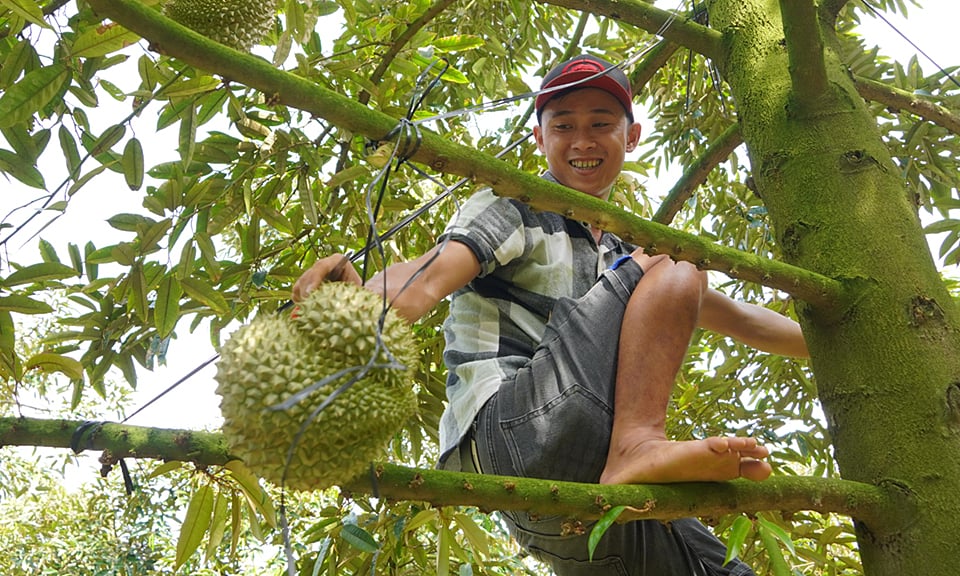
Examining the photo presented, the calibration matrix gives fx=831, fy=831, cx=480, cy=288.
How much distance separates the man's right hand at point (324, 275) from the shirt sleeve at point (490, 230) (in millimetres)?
296

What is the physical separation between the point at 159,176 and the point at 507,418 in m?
0.99

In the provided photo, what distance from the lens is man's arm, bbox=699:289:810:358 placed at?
2141mm

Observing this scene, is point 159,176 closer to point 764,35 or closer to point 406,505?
point 406,505

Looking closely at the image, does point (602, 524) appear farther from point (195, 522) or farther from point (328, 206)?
point (328, 206)

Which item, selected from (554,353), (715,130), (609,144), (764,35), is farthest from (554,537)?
(715,130)

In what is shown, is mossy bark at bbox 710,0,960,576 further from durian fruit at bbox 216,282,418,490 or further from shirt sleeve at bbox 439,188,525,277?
durian fruit at bbox 216,282,418,490

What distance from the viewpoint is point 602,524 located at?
110 cm

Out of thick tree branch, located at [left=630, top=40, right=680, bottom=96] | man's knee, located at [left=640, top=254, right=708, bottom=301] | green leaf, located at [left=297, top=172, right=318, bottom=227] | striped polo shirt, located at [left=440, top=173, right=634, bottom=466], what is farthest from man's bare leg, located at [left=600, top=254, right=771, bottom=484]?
thick tree branch, located at [left=630, top=40, right=680, bottom=96]

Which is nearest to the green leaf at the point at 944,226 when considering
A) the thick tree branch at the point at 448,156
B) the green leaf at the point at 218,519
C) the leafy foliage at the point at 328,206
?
the leafy foliage at the point at 328,206

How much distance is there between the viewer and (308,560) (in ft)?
7.65

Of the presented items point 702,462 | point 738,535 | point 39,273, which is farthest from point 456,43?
point 738,535

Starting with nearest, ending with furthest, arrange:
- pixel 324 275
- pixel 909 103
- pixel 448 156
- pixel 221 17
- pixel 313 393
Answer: pixel 313 393 < pixel 448 156 < pixel 324 275 < pixel 221 17 < pixel 909 103

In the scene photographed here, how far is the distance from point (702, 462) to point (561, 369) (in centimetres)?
38

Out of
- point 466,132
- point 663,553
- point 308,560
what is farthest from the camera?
point 466,132
